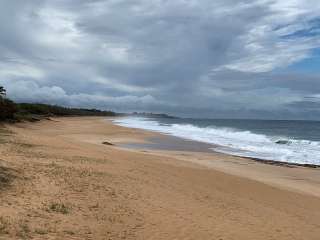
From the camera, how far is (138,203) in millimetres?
10570

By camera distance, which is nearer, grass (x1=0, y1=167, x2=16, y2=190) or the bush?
grass (x1=0, y1=167, x2=16, y2=190)

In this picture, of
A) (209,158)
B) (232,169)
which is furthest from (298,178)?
(209,158)

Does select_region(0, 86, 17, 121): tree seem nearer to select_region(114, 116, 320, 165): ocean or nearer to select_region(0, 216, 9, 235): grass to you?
select_region(114, 116, 320, 165): ocean

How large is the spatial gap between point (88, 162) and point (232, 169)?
7.33 meters

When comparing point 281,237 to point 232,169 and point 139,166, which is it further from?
point 232,169

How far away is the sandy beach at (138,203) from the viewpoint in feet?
27.5

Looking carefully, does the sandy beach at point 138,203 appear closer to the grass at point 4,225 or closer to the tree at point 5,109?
the grass at point 4,225

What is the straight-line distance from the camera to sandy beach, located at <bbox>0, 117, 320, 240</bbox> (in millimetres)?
8375

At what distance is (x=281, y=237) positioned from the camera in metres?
8.97

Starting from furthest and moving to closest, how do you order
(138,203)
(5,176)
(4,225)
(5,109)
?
(5,109) → (5,176) → (138,203) → (4,225)

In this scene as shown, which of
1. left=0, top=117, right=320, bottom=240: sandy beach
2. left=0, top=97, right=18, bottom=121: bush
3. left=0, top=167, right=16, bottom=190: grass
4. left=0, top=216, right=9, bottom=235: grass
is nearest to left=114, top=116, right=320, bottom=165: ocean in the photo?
left=0, top=117, right=320, bottom=240: sandy beach

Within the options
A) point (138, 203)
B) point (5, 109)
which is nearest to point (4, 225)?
point (138, 203)

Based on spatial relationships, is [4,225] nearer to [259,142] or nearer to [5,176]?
[5,176]

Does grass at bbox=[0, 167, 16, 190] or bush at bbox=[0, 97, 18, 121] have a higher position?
bush at bbox=[0, 97, 18, 121]
